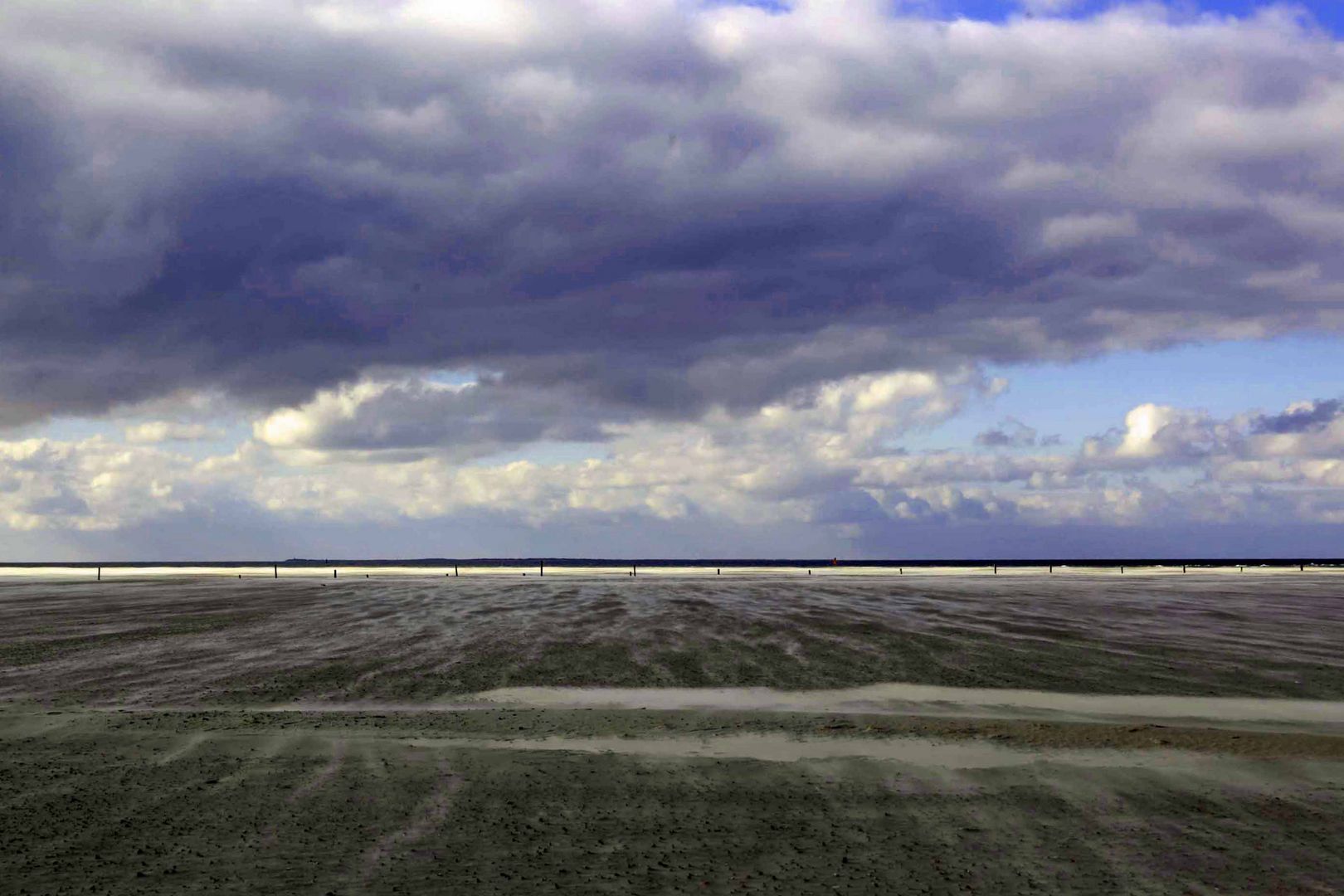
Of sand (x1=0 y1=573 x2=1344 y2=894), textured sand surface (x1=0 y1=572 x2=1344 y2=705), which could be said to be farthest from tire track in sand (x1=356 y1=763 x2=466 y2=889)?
textured sand surface (x1=0 y1=572 x2=1344 y2=705)

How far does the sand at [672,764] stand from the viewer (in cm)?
1075

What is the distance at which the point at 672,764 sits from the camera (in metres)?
15.9

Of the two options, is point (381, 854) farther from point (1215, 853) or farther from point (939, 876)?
point (1215, 853)

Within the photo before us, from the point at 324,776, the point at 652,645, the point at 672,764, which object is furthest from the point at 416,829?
the point at 652,645

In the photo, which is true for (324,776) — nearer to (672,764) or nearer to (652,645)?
(672,764)

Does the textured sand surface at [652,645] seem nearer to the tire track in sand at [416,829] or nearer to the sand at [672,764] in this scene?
the sand at [672,764]

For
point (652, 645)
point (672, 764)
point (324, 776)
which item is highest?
point (324, 776)

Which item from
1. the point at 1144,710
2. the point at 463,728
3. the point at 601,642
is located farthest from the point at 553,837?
the point at 601,642

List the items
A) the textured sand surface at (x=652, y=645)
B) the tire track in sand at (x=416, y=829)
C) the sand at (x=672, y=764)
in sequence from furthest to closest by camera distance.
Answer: the textured sand surface at (x=652, y=645) → the sand at (x=672, y=764) → the tire track in sand at (x=416, y=829)

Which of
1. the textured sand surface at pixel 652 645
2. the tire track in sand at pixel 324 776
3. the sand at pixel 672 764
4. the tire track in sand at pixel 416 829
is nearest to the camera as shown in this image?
the tire track in sand at pixel 416 829

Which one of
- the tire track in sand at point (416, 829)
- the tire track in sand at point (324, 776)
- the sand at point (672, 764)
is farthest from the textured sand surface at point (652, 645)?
the tire track in sand at point (416, 829)

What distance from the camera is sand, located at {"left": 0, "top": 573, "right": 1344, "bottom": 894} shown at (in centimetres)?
1075

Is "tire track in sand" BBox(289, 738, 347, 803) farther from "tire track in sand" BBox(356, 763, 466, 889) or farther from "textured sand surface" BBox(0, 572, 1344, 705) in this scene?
"textured sand surface" BBox(0, 572, 1344, 705)

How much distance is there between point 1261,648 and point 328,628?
35.8 meters
